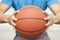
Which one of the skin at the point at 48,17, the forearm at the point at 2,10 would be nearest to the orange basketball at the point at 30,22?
the skin at the point at 48,17

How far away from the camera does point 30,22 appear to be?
100cm

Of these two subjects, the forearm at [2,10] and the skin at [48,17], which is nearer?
the skin at [48,17]

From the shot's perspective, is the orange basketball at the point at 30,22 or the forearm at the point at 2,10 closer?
the orange basketball at the point at 30,22

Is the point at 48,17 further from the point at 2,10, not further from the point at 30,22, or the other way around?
the point at 2,10

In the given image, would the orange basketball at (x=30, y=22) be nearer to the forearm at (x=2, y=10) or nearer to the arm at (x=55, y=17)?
the arm at (x=55, y=17)

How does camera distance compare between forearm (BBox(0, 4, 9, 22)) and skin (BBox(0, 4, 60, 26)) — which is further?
forearm (BBox(0, 4, 9, 22))

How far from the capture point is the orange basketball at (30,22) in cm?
100

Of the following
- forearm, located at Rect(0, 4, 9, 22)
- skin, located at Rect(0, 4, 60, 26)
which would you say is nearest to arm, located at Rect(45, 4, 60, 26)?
skin, located at Rect(0, 4, 60, 26)

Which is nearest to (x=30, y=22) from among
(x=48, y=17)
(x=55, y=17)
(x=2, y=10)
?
(x=48, y=17)

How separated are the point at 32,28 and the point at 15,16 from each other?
147 mm

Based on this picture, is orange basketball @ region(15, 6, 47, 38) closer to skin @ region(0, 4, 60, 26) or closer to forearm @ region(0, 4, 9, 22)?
skin @ region(0, 4, 60, 26)

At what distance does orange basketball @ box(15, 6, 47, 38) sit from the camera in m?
1.00

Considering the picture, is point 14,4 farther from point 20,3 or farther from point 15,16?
point 15,16

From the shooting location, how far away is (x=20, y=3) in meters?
1.32
